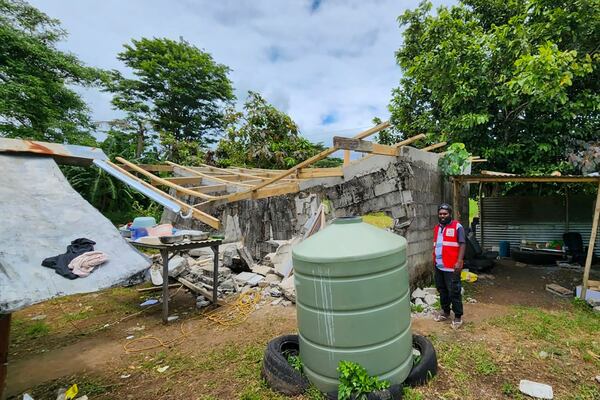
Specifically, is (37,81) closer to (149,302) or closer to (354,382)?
(149,302)

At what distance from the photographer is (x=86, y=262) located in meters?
2.54

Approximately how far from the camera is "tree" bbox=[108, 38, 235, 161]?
19703 millimetres

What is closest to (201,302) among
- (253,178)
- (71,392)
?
(71,392)

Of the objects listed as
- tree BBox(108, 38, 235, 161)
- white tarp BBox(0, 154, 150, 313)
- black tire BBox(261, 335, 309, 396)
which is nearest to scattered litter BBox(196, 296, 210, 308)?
black tire BBox(261, 335, 309, 396)

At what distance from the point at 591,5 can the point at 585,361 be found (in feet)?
25.2

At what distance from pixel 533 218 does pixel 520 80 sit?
5916mm

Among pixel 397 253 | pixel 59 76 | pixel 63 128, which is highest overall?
pixel 59 76

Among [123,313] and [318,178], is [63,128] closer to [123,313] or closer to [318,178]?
[123,313]

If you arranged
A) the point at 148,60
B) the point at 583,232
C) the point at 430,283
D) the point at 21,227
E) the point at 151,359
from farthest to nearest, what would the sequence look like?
the point at 148,60 → the point at 583,232 → the point at 430,283 → the point at 151,359 → the point at 21,227

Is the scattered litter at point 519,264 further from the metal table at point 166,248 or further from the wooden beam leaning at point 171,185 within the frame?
the wooden beam leaning at point 171,185

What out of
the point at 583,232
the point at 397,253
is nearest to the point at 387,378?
the point at 397,253

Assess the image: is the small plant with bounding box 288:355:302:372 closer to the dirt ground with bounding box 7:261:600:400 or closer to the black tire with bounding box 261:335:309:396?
the black tire with bounding box 261:335:309:396

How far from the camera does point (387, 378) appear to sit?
278 cm

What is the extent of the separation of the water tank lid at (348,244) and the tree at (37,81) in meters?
13.0
